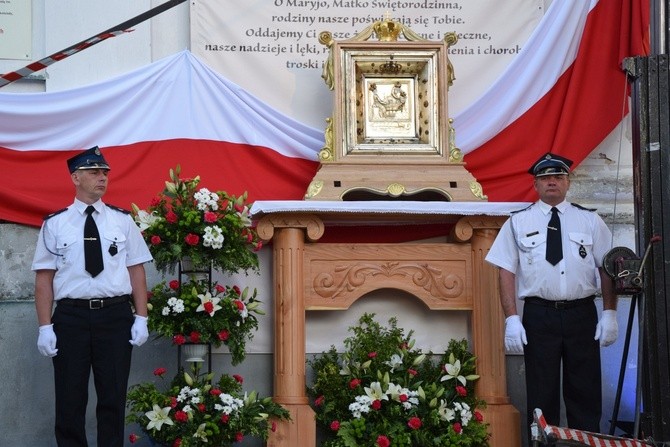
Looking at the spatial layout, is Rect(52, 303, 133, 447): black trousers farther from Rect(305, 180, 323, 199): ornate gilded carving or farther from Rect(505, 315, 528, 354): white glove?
Rect(505, 315, 528, 354): white glove

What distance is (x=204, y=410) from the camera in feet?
19.0

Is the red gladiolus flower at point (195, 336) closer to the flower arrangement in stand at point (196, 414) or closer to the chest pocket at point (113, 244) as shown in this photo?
the flower arrangement in stand at point (196, 414)

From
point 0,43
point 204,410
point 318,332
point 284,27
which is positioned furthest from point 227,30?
point 204,410

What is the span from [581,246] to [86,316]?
235 cm

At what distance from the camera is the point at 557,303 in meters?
5.88

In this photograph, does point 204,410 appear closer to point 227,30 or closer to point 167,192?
point 167,192

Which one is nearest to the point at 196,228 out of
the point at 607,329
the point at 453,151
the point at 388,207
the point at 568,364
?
the point at 388,207

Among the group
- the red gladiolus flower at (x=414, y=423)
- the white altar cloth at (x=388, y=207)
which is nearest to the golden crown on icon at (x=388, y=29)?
the white altar cloth at (x=388, y=207)

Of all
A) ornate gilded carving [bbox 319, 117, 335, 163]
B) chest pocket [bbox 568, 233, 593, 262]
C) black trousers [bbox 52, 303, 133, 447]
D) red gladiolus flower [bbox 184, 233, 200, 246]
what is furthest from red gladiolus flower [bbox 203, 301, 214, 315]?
chest pocket [bbox 568, 233, 593, 262]

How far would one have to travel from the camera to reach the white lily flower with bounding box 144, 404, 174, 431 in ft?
18.7

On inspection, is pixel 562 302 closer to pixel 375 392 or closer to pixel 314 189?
pixel 375 392

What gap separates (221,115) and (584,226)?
210cm

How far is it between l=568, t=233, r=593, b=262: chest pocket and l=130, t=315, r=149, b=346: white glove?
2.05m

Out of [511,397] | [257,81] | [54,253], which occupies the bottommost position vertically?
[511,397]
